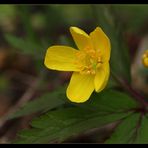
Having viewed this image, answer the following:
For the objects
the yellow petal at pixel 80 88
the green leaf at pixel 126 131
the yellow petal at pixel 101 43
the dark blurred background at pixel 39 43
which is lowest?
the dark blurred background at pixel 39 43

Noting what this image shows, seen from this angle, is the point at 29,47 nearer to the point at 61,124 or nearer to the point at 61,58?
the point at 61,58

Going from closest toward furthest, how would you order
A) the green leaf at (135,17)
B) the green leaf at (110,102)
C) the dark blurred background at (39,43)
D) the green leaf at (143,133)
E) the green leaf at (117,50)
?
the green leaf at (143,133) < the green leaf at (110,102) < the green leaf at (117,50) < the dark blurred background at (39,43) < the green leaf at (135,17)

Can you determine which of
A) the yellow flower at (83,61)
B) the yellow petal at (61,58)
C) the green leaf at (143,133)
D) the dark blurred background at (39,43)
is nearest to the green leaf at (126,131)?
the green leaf at (143,133)

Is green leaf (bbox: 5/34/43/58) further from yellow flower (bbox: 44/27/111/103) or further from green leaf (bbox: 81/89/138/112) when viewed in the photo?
green leaf (bbox: 81/89/138/112)

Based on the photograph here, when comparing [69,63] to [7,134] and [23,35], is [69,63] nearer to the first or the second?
[7,134]

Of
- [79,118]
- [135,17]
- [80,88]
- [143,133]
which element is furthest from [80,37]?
[135,17]

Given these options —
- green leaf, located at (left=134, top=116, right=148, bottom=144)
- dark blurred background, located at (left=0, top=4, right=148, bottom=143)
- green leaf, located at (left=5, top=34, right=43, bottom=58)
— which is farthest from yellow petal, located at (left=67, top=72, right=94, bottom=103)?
dark blurred background, located at (left=0, top=4, right=148, bottom=143)

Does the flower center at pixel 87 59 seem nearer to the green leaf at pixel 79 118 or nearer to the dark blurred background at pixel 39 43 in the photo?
the green leaf at pixel 79 118
